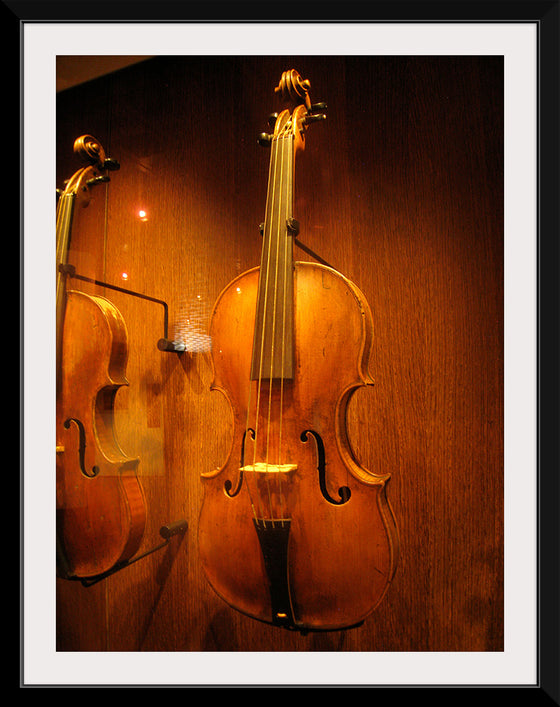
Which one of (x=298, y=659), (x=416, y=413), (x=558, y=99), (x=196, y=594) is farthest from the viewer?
(x=196, y=594)

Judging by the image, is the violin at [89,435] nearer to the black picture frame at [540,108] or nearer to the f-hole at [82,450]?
the f-hole at [82,450]

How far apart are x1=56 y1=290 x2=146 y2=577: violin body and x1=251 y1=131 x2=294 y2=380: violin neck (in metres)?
0.46

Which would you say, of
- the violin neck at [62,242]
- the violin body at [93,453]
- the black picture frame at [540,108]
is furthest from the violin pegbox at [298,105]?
the violin body at [93,453]

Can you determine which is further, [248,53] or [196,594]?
[196,594]

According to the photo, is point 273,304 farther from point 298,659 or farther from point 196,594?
point 196,594

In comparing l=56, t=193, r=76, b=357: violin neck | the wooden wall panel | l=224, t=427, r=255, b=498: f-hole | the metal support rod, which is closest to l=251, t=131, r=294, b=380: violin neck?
l=224, t=427, r=255, b=498: f-hole

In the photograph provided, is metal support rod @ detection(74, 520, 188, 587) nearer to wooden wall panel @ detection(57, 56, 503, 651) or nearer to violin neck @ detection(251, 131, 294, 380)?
wooden wall panel @ detection(57, 56, 503, 651)

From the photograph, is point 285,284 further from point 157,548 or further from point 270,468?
point 157,548

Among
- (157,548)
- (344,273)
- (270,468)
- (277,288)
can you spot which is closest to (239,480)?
(270,468)

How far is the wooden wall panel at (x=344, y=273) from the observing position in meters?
1.32

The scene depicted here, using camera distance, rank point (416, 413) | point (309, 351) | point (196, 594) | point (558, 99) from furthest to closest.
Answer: point (196, 594) < point (416, 413) < point (309, 351) < point (558, 99)
